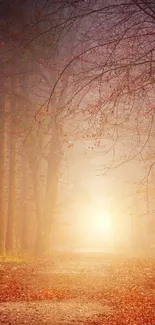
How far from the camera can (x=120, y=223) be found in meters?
53.2

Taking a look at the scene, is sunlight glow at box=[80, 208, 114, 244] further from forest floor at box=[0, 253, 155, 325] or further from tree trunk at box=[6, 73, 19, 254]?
forest floor at box=[0, 253, 155, 325]

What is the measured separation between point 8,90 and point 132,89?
14.4 meters

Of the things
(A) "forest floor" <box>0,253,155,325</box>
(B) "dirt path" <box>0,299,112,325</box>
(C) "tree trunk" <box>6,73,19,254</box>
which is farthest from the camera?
(C) "tree trunk" <box>6,73,19,254</box>

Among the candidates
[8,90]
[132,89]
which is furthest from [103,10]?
[8,90]

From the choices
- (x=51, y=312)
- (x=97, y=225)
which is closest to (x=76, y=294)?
(x=51, y=312)

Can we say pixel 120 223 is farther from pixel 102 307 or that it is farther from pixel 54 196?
pixel 102 307

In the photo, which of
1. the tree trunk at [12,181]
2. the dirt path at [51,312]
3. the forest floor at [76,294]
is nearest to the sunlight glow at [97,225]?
the tree trunk at [12,181]

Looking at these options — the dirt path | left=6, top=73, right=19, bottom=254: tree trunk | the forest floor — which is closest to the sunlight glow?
left=6, top=73, right=19, bottom=254: tree trunk

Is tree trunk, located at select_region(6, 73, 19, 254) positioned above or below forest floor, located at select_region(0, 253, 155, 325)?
above

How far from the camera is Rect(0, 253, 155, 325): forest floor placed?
7.64m

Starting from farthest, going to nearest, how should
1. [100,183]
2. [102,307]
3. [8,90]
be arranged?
[100,183] → [8,90] → [102,307]

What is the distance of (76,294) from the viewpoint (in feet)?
33.1

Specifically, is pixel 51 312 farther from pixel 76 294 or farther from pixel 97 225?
pixel 97 225

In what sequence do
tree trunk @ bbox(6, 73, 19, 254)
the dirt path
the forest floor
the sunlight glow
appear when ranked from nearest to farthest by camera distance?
the dirt path → the forest floor → tree trunk @ bbox(6, 73, 19, 254) → the sunlight glow
